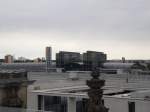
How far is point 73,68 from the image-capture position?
91.3 m

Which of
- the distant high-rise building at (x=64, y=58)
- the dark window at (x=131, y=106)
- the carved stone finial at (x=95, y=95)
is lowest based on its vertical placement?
the dark window at (x=131, y=106)

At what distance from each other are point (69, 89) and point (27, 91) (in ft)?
18.5

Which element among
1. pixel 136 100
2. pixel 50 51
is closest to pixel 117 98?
pixel 136 100

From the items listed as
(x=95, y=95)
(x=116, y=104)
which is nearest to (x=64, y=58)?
(x=116, y=104)

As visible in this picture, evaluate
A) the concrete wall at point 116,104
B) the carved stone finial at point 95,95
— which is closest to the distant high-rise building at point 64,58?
the concrete wall at point 116,104

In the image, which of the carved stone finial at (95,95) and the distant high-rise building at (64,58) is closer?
the carved stone finial at (95,95)

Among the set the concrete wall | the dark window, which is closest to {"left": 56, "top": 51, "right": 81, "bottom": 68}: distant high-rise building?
Result: the concrete wall

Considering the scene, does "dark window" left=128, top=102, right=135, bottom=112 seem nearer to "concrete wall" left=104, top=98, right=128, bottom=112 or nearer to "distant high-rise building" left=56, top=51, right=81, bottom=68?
"concrete wall" left=104, top=98, right=128, bottom=112

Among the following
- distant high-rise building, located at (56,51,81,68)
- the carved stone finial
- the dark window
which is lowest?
the dark window

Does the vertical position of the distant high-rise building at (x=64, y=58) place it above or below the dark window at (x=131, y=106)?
above

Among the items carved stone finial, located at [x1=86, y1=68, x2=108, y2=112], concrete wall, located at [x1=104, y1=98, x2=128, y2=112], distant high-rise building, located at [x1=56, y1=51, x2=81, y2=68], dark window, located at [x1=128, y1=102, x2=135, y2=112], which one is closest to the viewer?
carved stone finial, located at [x1=86, y1=68, x2=108, y2=112]

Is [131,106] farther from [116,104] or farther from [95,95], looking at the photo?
[95,95]

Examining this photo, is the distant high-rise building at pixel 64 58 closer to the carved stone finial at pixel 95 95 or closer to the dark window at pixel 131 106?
the dark window at pixel 131 106

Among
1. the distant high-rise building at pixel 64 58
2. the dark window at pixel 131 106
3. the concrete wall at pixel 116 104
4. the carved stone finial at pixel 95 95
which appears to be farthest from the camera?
the distant high-rise building at pixel 64 58
